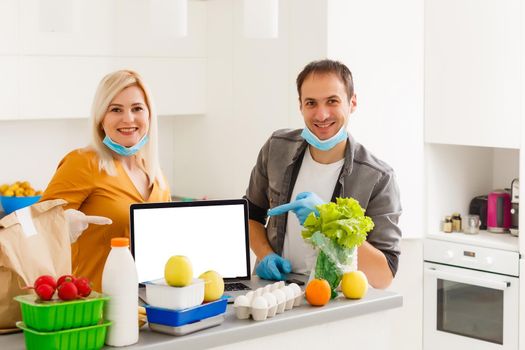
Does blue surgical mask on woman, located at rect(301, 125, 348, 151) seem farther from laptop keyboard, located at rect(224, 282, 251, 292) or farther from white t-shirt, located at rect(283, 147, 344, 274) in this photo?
laptop keyboard, located at rect(224, 282, 251, 292)

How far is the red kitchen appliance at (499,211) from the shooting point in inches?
174

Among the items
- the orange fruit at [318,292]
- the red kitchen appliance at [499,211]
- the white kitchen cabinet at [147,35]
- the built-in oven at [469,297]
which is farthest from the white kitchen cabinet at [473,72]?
the orange fruit at [318,292]

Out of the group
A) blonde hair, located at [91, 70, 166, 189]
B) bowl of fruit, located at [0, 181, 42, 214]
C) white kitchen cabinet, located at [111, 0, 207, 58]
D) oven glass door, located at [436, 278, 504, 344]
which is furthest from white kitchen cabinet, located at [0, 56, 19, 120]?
oven glass door, located at [436, 278, 504, 344]

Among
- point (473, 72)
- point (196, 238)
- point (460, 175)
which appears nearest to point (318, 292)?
point (196, 238)

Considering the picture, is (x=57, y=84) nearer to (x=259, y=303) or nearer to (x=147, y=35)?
(x=147, y=35)

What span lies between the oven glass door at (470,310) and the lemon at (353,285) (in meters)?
1.96

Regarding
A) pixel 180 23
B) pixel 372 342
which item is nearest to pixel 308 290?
pixel 372 342

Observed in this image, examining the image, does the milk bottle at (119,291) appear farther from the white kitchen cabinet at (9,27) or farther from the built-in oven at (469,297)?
the built-in oven at (469,297)

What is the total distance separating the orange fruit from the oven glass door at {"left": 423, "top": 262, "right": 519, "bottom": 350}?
1.96 meters

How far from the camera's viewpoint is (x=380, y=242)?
2.82 meters

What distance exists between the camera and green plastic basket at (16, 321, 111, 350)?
1956 millimetres

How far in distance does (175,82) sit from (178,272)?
108 inches

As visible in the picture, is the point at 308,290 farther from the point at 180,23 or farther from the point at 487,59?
the point at 487,59

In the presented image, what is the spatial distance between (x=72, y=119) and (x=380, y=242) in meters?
2.37
